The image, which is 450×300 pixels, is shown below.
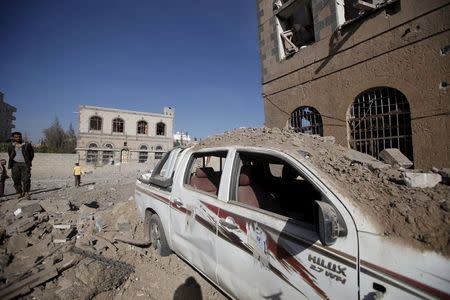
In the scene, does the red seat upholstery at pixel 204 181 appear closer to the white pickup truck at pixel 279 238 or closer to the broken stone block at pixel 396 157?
the white pickup truck at pixel 279 238

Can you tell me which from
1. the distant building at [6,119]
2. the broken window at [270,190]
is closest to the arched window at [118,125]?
the distant building at [6,119]

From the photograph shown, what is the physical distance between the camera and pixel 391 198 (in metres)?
1.75

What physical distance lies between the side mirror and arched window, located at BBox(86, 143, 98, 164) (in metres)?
39.7

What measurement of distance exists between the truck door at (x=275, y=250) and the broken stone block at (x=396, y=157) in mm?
2692

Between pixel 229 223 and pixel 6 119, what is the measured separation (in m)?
66.4

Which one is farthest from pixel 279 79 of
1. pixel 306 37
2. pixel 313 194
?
pixel 313 194

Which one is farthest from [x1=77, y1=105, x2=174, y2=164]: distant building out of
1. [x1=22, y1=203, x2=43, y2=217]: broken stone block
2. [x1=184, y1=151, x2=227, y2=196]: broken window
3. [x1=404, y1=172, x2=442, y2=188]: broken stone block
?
[x1=404, y1=172, x2=442, y2=188]: broken stone block

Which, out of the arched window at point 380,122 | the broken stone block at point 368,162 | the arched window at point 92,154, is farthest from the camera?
the arched window at point 92,154

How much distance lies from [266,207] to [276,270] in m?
0.98

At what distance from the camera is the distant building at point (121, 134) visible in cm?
3644

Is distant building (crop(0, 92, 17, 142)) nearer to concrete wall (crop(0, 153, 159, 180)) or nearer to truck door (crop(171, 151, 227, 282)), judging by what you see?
concrete wall (crop(0, 153, 159, 180))

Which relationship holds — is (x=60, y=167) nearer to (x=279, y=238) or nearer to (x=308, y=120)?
(x=308, y=120)

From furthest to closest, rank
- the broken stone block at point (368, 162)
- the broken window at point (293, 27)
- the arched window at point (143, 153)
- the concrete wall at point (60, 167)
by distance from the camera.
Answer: the arched window at point (143, 153) < the concrete wall at point (60, 167) < the broken window at point (293, 27) < the broken stone block at point (368, 162)

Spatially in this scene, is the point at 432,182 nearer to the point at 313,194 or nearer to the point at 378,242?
the point at 378,242
